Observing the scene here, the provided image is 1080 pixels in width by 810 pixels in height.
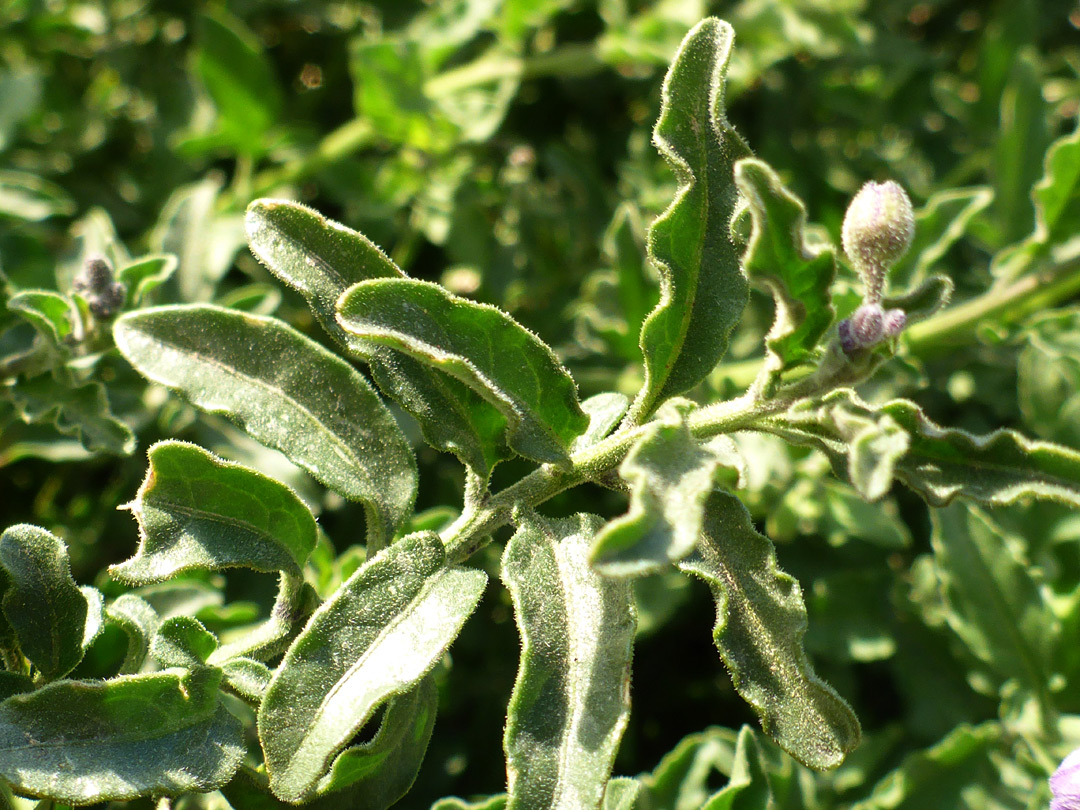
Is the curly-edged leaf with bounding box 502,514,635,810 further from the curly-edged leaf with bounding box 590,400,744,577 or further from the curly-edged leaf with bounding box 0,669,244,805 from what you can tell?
the curly-edged leaf with bounding box 0,669,244,805

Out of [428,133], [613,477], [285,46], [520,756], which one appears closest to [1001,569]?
[613,477]

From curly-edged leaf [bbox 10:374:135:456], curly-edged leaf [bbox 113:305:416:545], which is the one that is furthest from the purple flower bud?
curly-edged leaf [bbox 10:374:135:456]

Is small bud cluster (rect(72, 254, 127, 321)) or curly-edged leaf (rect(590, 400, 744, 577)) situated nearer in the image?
curly-edged leaf (rect(590, 400, 744, 577))

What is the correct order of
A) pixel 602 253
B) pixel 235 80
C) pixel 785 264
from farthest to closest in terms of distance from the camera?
pixel 602 253
pixel 235 80
pixel 785 264

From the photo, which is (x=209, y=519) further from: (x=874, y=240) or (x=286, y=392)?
(x=874, y=240)

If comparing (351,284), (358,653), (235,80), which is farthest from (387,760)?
(235,80)

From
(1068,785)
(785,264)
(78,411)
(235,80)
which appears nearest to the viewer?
(785,264)
